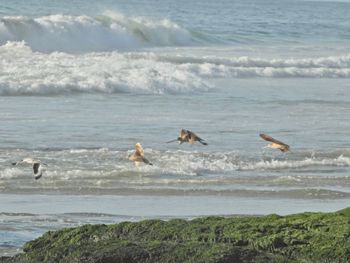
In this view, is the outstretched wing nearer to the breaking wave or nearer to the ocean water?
the ocean water

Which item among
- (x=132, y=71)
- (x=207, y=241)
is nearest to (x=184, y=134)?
(x=207, y=241)

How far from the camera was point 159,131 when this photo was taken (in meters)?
17.2

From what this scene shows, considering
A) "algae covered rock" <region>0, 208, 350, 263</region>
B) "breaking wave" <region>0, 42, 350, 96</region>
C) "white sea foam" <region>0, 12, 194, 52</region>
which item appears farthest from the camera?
"white sea foam" <region>0, 12, 194, 52</region>

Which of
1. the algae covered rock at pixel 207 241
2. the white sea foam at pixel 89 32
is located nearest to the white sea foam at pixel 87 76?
the white sea foam at pixel 89 32

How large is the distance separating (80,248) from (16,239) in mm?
1971

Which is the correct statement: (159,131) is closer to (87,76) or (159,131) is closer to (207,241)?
(87,76)

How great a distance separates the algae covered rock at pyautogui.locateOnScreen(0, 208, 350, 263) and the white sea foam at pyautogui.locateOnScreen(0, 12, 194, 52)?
2777 cm

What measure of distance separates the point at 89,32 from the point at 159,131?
2370 cm

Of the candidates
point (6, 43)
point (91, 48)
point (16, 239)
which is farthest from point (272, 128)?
point (91, 48)

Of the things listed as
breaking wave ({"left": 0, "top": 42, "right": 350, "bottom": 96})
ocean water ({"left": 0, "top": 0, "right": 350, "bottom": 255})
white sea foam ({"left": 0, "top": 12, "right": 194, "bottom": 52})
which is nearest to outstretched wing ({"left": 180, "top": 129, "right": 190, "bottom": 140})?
ocean water ({"left": 0, "top": 0, "right": 350, "bottom": 255})

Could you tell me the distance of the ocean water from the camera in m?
11.8

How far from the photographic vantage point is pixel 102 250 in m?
7.01

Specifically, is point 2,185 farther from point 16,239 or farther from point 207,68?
point 207,68

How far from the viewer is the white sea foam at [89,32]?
121 feet
